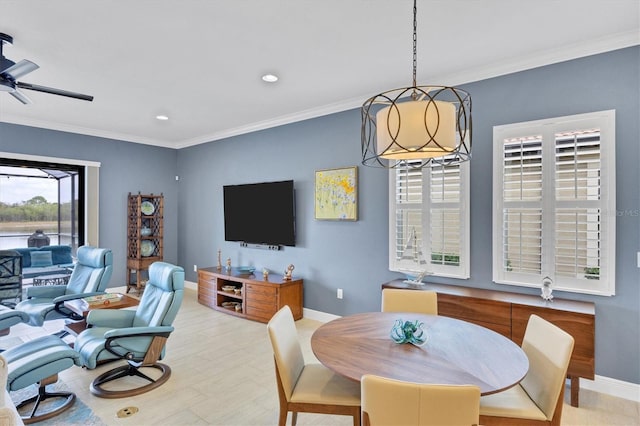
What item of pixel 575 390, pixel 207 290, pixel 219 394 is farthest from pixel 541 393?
pixel 207 290

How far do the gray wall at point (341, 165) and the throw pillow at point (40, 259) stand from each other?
754mm

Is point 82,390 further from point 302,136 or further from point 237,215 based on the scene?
point 302,136

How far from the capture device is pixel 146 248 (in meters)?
5.95

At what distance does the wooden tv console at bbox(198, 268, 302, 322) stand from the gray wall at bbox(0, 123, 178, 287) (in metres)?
1.88

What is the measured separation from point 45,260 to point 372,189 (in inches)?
201

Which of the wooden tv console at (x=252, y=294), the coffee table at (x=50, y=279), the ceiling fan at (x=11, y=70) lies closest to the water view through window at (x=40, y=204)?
the coffee table at (x=50, y=279)

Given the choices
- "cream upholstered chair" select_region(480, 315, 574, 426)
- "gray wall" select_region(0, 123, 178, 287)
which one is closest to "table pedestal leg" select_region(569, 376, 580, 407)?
"cream upholstered chair" select_region(480, 315, 574, 426)

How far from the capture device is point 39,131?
507 cm

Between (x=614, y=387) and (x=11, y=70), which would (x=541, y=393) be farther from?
(x=11, y=70)

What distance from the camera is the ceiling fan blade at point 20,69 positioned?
102 inches

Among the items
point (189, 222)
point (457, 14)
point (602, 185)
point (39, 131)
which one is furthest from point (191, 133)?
point (602, 185)

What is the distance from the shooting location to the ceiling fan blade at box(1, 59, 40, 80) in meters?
2.58

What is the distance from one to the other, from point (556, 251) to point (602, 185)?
61 cm

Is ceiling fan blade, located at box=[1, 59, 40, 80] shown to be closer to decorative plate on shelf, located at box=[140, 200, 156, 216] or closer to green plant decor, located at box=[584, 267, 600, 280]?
decorative plate on shelf, located at box=[140, 200, 156, 216]
